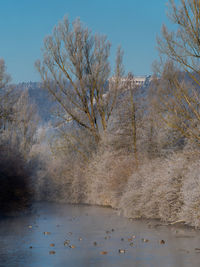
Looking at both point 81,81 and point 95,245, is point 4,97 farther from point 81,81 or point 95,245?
point 95,245

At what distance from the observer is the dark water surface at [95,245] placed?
8499 millimetres

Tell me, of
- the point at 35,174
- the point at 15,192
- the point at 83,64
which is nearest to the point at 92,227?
the point at 15,192

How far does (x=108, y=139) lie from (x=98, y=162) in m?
1.41

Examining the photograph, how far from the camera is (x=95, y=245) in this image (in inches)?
417

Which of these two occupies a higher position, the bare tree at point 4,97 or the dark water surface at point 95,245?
the bare tree at point 4,97

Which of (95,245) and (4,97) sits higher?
(4,97)

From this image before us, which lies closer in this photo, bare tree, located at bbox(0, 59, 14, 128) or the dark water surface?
the dark water surface

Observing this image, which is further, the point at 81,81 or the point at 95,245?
the point at 81,81

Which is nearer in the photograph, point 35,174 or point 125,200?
point 125,200

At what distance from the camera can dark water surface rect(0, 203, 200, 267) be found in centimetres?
850

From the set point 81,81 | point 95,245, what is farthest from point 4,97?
point 95,245

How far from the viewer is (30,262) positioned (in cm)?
843

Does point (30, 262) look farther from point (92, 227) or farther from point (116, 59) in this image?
point (116, 59)

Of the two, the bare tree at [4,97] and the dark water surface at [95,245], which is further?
the bare tree at [4,97]
